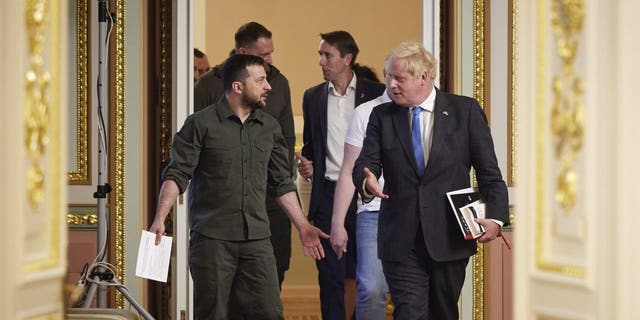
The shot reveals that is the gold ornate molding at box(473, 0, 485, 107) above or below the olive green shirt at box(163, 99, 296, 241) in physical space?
above

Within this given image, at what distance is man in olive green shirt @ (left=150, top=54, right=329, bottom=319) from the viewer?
216 inches

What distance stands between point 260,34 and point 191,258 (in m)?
→ 1.75

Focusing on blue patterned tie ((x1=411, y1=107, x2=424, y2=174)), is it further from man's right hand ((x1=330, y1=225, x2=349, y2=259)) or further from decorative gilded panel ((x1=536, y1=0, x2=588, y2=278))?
decorative gilded panel ((x1=536, y1=0, x2=588, y2=278))

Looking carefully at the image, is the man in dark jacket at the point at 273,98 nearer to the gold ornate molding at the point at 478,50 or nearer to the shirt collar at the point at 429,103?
the gold ornate molding at the point at 478,50

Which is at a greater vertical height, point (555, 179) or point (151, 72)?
point (151, 72)

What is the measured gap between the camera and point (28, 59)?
9.66 feet

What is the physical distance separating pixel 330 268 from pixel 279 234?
44 centimetres

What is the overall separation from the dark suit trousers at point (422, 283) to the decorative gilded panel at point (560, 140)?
6.09 ft

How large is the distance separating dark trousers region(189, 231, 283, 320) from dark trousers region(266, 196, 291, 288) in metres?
1.24

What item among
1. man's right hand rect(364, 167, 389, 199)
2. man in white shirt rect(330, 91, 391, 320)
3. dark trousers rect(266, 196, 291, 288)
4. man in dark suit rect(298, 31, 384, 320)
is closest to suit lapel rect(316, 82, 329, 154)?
man in dark suit rect(298, 31, 384, 320)

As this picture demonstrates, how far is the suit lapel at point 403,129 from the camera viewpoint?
4.92 meters

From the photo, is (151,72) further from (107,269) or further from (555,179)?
(555,179)

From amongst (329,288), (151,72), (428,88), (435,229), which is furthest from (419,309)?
(151,72)

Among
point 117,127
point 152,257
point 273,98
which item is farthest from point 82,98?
point 152,257
